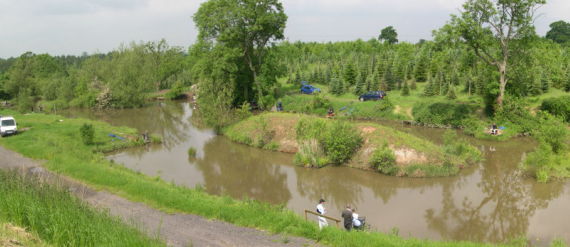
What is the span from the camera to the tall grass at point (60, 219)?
28.3ft

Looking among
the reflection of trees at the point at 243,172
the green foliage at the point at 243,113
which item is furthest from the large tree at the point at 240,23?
the reflection of trees at the point at 243,172

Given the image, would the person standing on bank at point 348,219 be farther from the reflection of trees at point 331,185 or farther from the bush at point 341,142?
the bush at point 341,142

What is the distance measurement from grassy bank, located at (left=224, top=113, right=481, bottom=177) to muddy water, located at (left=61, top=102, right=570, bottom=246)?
56cm

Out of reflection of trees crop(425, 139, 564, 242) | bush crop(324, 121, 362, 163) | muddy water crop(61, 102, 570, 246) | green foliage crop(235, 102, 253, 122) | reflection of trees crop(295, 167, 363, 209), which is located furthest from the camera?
green foliage crop(235, 102, 253, 122)

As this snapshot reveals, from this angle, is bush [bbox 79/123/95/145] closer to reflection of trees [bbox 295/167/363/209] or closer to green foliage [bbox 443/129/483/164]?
reflection of trees [bbox 295/167/363/209]

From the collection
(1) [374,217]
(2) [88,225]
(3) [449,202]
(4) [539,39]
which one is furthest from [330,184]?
(4) [539,39]

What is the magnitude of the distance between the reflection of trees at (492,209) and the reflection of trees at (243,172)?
7.07 metres

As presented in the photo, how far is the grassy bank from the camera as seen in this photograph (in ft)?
64.5

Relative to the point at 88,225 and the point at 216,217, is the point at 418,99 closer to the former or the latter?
the point at 216,217

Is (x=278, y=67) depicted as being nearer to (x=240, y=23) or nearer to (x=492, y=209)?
(x=240, y=23)

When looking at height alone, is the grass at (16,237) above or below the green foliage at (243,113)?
below

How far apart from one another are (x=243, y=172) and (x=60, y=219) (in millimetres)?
13232

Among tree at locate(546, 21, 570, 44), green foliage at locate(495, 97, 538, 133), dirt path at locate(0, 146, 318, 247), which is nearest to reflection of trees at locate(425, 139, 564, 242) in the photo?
dirt path at locate(0, 146, 318, 247)

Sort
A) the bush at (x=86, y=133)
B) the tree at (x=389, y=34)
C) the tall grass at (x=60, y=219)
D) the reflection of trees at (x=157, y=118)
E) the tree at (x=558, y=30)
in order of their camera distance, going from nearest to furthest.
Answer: the tall grass at (x=60, y=219) < the bush at (x=86, y=133) < the reflection of trees at (x=157, y=118) < the tree at (x=558, y=30) < the tree at (x=389, y=34)
